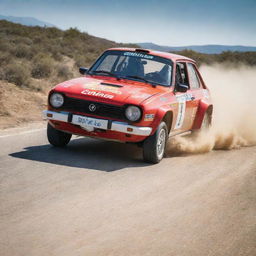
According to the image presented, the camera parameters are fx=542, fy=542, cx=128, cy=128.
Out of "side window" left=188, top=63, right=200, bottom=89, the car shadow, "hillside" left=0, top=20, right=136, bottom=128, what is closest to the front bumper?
the car shadow

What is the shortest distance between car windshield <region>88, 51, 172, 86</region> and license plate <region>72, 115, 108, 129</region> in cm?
131

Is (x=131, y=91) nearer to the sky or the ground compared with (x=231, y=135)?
nearer to the sky

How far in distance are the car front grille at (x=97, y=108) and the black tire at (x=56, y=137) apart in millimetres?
663

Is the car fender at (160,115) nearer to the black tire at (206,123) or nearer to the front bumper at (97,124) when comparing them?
the front bumper at (97,124)

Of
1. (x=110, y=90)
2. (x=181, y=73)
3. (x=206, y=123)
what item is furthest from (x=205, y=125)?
(x=110, y=90)

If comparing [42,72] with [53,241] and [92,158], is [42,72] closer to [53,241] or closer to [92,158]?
[92,158]

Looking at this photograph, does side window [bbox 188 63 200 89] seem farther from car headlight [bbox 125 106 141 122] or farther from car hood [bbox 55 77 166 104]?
car headlight [bbox 125 106 141 122]

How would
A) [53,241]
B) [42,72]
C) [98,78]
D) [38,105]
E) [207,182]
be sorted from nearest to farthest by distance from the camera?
[53,241] < [207,182] < [98,78] < [38,105] < [42,72]

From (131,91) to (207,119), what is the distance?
2.90m

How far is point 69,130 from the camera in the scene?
791 centimetres

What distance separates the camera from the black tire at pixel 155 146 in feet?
25.6

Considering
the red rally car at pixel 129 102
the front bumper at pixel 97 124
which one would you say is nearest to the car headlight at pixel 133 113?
the red rally car at pixel 129 102

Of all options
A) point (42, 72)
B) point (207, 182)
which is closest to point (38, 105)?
point (42, 72)

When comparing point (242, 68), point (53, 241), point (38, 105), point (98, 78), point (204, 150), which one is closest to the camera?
point (53, 241)
